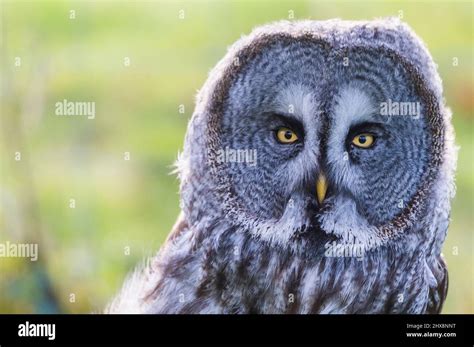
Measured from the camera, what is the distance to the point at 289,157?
2.90 metres

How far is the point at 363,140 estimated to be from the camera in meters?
2.88

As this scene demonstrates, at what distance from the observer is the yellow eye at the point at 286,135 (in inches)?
114

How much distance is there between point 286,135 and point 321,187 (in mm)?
207

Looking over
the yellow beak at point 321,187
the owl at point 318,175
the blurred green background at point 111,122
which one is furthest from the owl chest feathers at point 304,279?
the blurred green background at point 111,122

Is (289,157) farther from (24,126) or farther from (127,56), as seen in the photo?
(127,56)

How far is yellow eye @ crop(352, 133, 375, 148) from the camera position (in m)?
2.88

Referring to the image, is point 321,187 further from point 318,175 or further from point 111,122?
point 111,122

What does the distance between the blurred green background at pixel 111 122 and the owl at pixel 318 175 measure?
1.80 feet

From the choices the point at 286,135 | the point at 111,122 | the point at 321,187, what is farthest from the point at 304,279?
the point at 111,122

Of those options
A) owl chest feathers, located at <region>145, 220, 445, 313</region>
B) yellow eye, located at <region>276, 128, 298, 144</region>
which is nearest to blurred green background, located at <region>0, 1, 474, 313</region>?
owl chest feathers, located at <region>145, 220, 445, 313</region>

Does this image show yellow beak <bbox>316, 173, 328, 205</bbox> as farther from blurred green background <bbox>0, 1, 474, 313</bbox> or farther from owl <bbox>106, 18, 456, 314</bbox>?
blurred green background <bbox>0, 1, 474, 313</bbox>

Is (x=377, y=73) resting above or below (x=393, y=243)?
above
